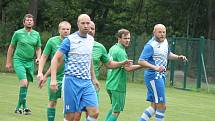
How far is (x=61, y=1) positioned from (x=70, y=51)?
48.4 m

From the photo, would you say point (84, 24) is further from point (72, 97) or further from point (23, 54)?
point (23, 54)

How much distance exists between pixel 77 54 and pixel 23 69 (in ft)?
16.6

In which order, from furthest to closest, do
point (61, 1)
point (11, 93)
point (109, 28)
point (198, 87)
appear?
1. point (61, 1)
2. point (109, 28)
3. point (198, 87)
4. point (11, 93)

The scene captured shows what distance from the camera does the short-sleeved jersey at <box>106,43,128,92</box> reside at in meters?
11.4

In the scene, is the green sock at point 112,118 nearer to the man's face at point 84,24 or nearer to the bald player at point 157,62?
the bald player at point 157,62

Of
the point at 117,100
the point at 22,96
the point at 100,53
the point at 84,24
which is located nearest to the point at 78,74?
the point at 84,24

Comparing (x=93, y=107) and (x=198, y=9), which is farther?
(x=198, y=9)

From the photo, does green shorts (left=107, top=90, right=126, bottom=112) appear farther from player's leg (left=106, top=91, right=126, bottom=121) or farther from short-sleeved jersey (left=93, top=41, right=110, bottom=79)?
short-sleeved jersey (left=93, top=41, right=110, bottom=79)

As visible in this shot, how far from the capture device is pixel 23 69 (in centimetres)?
1409

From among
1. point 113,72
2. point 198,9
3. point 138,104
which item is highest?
point 198,9

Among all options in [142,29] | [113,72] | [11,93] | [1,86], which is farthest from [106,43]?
[113,72]

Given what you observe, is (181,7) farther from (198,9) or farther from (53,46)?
(53,46)

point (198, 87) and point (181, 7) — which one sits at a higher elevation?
point (181, 7)

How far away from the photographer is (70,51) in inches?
365
